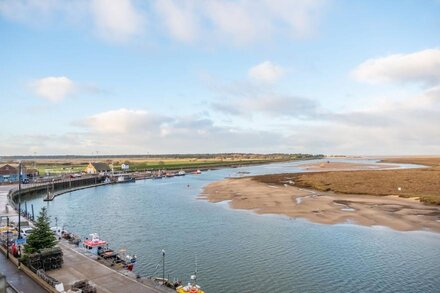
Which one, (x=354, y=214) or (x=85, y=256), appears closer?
(x=85, y=256)

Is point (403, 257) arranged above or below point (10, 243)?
below

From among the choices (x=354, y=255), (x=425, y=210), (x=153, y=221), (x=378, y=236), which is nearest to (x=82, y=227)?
(x=153, y=221)

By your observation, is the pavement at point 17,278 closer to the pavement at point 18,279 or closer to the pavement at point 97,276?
the pavement at point 18,279

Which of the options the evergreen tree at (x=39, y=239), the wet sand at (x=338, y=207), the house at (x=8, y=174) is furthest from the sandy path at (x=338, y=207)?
the house at (x=8, y=174)

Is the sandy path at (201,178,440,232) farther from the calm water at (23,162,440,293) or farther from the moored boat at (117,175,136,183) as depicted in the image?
the moored boat at (117,175,136,183)

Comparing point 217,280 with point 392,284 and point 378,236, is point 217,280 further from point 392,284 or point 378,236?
point 378,236

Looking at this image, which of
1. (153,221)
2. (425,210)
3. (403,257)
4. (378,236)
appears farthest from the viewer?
(425,210)

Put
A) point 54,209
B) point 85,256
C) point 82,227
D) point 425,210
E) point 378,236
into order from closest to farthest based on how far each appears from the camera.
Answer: point 85,256, point 378,236, point 82,227, point 425,210, point 54,209
